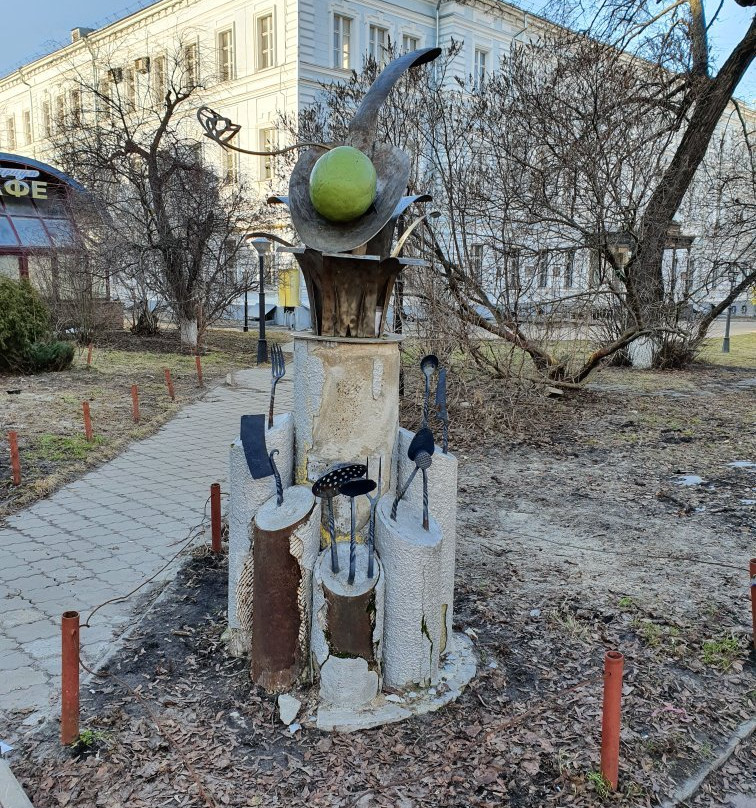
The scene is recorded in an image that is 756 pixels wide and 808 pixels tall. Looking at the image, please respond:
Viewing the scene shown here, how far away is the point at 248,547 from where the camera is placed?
379cm

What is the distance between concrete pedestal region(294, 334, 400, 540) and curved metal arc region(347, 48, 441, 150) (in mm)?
1081

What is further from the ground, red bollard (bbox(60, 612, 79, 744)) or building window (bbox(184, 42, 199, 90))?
building window (bbox(184, 42, 199, 90))

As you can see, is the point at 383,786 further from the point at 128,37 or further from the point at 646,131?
the point at 128,37

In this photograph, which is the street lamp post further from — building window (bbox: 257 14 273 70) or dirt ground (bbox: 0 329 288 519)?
building window (bbox: 257 14 273 70)

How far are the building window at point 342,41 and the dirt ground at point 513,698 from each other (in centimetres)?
2568

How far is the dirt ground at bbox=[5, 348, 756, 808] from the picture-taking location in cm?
292

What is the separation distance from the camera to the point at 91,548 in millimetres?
5652

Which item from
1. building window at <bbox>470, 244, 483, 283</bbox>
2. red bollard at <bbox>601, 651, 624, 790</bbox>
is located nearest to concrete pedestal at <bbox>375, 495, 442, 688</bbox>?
red bollard at <bbox>601, 651, 624, 790</bbox>

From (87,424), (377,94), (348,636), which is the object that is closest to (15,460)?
(87,424)

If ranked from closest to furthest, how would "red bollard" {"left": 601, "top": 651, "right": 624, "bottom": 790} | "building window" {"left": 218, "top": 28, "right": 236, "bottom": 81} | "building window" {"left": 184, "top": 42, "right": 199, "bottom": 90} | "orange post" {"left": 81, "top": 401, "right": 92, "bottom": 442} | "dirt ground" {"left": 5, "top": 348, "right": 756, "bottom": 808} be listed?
"red bollard" {"left": 601, "top": 651, "right": 624, "bottom": 790}, "dirt ground" {"left": 5, "top": 348, "right": 756, "bottom": 808}, "orange post" {"left": 81, "top": 401, "right": 92, "bottom": 442}, "building window" {"left": 184, "top": 42, "right": 199, "bottom": 90}, "building window" {"left": 218, "top": 28, "right": 236, "bottom": 81}

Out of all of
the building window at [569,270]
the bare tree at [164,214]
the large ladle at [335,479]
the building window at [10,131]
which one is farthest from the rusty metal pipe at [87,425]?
the building window at [10,131]

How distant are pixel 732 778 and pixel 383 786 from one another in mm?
1539

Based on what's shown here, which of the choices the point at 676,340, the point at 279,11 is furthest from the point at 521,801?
the point at 279,11

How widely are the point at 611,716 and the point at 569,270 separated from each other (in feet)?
30.7
